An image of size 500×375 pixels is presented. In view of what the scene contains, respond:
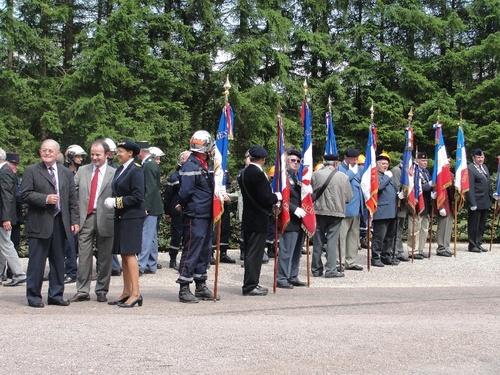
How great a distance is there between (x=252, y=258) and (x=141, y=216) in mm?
1794

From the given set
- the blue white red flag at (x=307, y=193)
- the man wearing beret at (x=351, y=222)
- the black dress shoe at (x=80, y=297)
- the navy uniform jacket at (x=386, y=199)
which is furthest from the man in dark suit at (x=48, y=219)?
the navy uniform jacket at (x=386, y=199)

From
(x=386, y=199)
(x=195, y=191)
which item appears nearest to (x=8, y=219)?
(x=195, y=191)

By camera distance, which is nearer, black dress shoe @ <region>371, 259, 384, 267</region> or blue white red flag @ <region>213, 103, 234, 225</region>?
blue white red flag @ <region>213, 103, 234, 225</region>

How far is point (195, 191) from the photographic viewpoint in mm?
9047

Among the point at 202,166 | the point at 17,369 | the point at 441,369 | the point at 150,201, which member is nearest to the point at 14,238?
the point at 150,201

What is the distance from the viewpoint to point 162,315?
7969 millimetres

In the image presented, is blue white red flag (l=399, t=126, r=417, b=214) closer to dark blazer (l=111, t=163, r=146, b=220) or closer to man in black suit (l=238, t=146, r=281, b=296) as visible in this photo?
man in black suit (l=238, t=146, r=281, b=296)

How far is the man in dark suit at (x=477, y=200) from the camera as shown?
50.5 ft

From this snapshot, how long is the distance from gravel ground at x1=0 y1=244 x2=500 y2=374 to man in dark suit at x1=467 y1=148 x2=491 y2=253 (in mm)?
5125

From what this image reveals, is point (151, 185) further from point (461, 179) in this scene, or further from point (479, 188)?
point (479, 188)

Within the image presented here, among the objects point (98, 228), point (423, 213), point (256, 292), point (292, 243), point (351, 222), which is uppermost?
point (423, 213)

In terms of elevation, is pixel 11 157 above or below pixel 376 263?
above

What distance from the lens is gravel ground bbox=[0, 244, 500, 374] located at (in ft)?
19.3

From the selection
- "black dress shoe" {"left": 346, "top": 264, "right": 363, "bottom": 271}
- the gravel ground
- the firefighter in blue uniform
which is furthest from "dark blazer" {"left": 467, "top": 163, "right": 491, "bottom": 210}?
the firefighter in blue uniform
